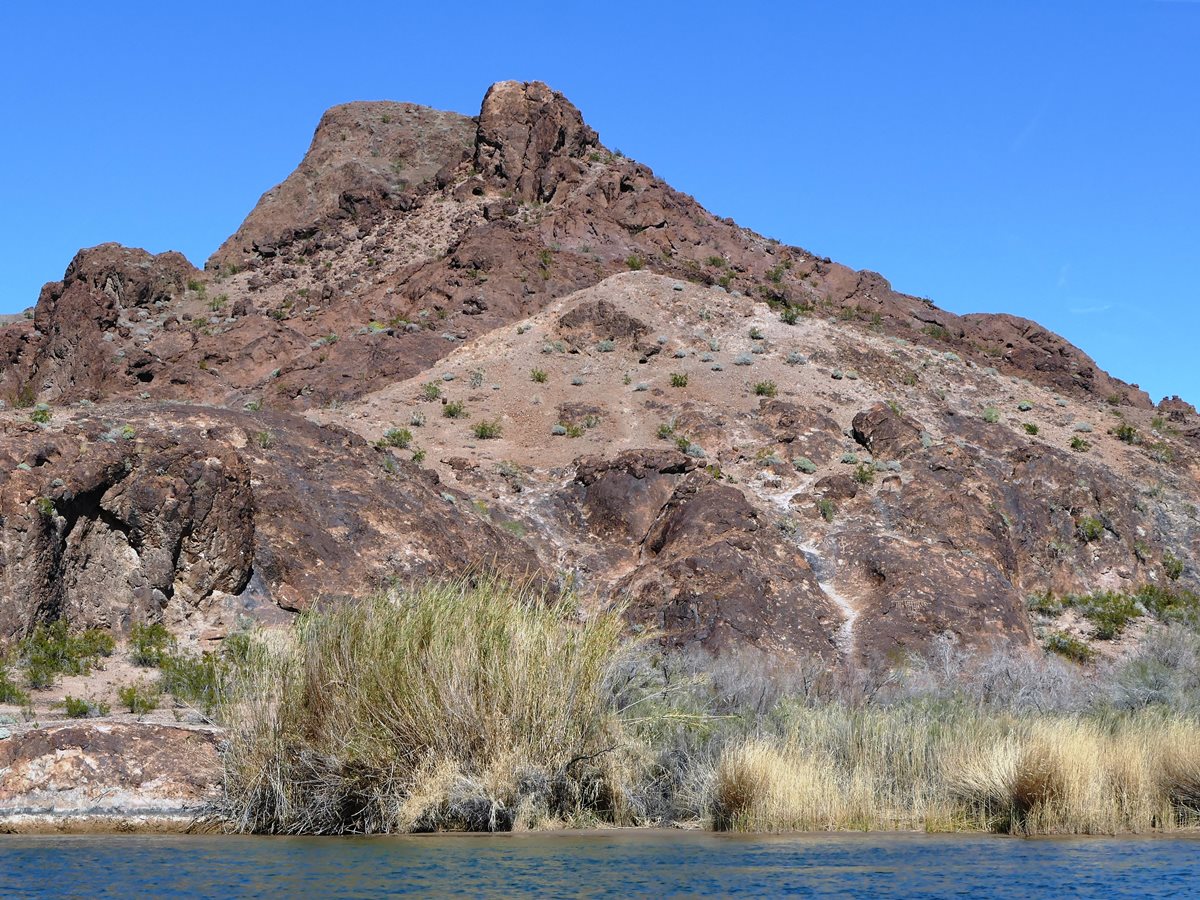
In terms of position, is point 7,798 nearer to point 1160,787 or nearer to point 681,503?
point 1160,787

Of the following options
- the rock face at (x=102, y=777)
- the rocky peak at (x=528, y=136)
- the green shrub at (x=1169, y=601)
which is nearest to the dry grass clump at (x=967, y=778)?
the rock face at (x=102, y=777)

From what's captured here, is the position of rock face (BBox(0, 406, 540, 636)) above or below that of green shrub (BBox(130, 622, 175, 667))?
above

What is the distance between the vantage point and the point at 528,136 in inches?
2168

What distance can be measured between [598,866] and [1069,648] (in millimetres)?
20228

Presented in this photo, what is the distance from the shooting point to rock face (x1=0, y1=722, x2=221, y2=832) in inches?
505

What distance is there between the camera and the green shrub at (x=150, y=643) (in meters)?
19.2

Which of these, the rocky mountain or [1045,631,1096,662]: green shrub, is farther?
[1045,631,1096,662]: green shrub

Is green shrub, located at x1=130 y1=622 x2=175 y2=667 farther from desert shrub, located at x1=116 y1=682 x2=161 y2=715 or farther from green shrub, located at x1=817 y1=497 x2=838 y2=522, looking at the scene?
green shrub, located at x1=817 y1=497 x2=838 y2=522

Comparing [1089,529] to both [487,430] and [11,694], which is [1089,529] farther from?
[11,694]

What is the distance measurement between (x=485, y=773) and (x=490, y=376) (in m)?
27.6

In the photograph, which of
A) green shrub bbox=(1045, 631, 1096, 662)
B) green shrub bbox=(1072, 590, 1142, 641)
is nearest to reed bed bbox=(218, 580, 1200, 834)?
green shrub bbox=(1045, 631, 1096, 662)

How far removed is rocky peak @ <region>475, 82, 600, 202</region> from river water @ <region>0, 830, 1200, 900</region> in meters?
44.3

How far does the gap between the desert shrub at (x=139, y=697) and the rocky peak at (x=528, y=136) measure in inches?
1530

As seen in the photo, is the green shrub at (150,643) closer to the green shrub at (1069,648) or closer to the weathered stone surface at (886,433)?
the green shrub at (1069,648)
